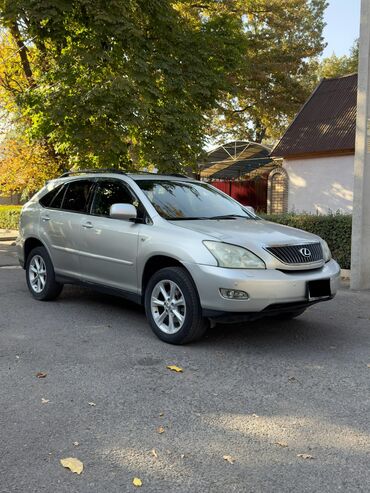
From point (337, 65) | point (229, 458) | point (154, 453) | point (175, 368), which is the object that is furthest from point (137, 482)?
point (337, 65)

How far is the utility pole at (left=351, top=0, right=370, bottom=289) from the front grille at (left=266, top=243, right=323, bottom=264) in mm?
3795

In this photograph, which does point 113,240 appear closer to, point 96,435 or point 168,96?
point 96,435

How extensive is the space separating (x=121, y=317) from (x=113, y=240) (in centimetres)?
108

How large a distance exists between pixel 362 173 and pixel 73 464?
7284 mm

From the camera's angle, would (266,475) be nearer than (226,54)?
Yes

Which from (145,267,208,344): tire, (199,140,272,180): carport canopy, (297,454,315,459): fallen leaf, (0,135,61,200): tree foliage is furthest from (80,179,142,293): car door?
(199,140,272,180): carport canopy

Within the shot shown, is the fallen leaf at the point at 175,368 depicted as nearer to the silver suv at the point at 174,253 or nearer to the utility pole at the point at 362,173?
the silver suv at the point at 174,253

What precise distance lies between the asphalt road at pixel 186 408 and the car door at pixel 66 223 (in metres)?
0.89

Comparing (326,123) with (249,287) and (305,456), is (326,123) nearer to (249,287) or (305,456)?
(249,287)

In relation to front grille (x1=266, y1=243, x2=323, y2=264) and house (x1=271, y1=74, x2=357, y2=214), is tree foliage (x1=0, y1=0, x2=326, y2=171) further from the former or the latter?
front grille (x1=266, y1=243, x2=323, y2=264)

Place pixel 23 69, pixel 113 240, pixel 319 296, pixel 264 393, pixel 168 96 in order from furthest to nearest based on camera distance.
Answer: pixel 23 69 < pixel 168 96 < pixel 113 240 < pixel 319 296 < pixel 264 393

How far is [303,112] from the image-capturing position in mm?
21438

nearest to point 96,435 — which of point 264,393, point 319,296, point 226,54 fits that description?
point 264,393

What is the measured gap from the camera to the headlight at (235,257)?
5.03m
